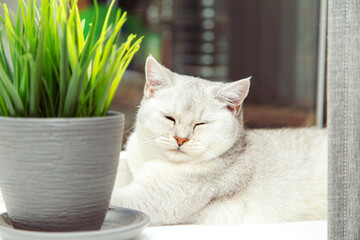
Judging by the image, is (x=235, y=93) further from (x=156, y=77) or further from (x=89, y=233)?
(x=89, y=233)

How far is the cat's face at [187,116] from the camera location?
115 cm

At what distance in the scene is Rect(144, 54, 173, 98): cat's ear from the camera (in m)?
1.22

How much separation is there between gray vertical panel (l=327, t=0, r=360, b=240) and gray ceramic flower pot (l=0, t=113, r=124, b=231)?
16.0 inches

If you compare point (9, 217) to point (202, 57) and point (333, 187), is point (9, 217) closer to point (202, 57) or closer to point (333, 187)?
point (333, 187)

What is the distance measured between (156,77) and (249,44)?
4552mm

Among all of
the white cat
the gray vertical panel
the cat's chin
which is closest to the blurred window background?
the white cat

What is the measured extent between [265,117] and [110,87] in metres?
3.61

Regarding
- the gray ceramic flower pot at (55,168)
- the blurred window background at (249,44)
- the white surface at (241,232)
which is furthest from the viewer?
the blurred window background at (249,44)

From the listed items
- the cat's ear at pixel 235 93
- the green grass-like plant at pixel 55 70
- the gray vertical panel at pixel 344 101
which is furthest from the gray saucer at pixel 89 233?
the cat's ear at pixel 235 93

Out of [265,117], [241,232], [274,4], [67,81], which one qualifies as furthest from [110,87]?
[274,4]

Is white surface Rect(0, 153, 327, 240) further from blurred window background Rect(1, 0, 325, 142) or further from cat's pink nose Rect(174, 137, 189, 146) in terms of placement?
blurred window background Rect(1, 0, 325, 142)

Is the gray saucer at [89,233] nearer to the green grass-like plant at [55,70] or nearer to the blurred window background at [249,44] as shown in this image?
the green grass-like plant at [55,70]

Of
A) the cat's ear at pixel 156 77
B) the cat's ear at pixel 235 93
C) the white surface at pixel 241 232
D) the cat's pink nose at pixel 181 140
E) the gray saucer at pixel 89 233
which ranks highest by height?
the cat's ear at pixel 156 77

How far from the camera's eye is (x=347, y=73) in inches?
31.3
